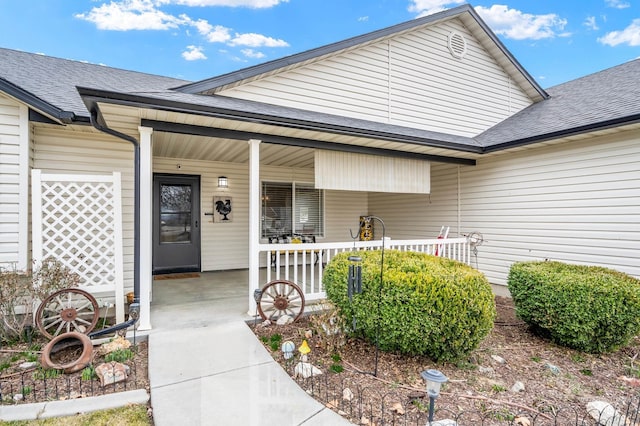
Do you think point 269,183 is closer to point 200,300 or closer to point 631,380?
point 200,300

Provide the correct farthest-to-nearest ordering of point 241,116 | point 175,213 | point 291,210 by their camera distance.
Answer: point 291,210 → point 175,213 → point 241,116

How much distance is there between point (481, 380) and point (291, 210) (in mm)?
5976

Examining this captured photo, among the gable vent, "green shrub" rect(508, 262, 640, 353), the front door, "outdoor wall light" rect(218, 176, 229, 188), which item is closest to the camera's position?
"green shrub" rect(508, 262, 640, 353)

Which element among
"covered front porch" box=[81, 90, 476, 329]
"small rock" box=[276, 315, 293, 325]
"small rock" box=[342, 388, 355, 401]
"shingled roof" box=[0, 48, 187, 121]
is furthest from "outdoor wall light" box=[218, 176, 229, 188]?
"small rock" box=[342, 388, 355, 401]

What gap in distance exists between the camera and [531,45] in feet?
50.2

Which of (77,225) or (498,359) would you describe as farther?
(77,225)

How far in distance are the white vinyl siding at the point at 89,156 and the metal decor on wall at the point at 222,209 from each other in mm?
2667

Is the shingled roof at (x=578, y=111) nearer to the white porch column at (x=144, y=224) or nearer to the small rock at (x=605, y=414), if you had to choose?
the small rock at (x=605, y=414)

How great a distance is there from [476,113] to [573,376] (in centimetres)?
592

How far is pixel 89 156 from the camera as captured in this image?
4625 mm

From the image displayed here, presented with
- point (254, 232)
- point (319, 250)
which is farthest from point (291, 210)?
point (254, 232)

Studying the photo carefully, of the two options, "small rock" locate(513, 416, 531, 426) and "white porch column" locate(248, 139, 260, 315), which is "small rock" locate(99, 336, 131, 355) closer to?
"white porch column" locate(248, 139, 260, 315)

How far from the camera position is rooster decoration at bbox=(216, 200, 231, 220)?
7523 millimetres

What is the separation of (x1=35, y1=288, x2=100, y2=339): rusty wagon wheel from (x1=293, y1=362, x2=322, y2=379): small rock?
8.22 ft
